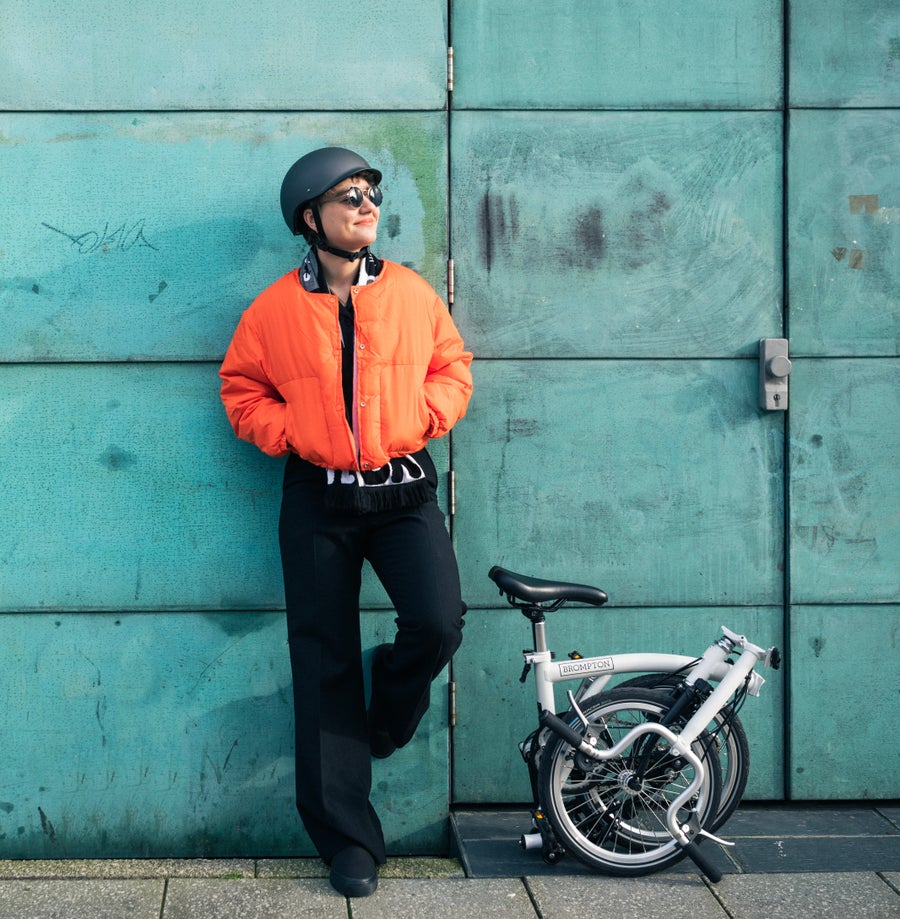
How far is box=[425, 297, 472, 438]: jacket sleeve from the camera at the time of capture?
12.7 ft

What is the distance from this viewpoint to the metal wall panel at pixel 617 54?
4.27 metres

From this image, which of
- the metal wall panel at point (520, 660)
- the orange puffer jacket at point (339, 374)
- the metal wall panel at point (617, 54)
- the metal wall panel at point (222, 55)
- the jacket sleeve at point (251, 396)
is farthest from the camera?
the metal wall panel at point (520, 660)

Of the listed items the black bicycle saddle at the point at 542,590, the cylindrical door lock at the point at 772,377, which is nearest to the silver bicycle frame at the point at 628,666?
the black bicycle saddle at the point at 542,590

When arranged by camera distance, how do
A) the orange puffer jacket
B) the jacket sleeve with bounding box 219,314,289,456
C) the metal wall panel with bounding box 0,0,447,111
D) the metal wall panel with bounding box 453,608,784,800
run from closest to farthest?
the orange puffer jacket < the jacket sleeve with bounding box 219,314,289,456 < the metal wall panel with bounding box 0,0,447,111 < the metal wall panel with bounding box 453,608,784,800

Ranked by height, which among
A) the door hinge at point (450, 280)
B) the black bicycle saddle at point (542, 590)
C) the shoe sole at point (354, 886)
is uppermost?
the door hinge at point (450, 280)

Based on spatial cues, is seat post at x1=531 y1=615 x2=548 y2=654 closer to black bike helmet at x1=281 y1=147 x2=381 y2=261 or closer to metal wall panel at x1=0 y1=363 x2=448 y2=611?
metal wall panel at x1=0 y1=363 x2=448 y2=611

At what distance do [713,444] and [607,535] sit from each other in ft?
1.79

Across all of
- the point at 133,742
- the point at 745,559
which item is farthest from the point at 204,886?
the point at 745,559

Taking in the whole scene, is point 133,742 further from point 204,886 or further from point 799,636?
point 799,636

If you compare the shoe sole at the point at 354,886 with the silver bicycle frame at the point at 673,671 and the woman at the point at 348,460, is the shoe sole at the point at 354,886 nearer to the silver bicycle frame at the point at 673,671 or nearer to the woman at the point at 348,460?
the woman at the point at 348,460

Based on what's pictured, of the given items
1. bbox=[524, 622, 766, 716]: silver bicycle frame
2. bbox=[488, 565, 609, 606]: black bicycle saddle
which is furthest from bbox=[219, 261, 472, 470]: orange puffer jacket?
bbox=[524, 622, 766, 716]: silver bicycle frame

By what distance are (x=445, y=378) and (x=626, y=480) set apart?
901 mm

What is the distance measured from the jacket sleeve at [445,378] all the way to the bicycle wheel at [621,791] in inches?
43.4

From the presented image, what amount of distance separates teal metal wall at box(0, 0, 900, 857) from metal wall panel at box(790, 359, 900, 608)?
0.5 inches
